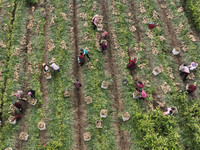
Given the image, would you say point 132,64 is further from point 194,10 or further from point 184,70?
point 194,10

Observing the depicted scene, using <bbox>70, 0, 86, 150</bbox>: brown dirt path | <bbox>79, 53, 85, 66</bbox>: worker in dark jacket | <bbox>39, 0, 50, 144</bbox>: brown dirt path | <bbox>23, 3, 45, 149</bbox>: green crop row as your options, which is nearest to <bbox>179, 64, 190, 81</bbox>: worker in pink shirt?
<bbox>79, 53, 85, 66</bbox>: worker in dark jacket

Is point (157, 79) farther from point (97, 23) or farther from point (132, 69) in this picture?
point (97, 23)

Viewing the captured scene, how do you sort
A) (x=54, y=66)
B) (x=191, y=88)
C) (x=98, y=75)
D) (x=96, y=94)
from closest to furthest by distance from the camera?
(x=191, y=88) → (x=96, y=94) → (x=54, y=66) → (x=98, y=75)

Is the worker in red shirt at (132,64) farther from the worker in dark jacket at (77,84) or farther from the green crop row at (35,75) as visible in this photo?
the green crop row at (35,75)

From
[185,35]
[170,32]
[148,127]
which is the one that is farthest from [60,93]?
[185,35]

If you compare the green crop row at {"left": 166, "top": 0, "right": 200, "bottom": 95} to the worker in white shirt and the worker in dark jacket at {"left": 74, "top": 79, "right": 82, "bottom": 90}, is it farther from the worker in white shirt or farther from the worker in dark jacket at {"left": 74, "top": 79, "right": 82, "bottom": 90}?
the worker in white shirt
